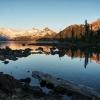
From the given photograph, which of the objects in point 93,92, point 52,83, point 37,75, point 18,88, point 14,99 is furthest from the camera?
point 37,75

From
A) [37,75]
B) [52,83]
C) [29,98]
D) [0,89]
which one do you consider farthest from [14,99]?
[37,75]

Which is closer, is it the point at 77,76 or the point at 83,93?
the point at 83,93

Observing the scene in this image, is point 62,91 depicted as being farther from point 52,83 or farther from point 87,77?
point 87,77

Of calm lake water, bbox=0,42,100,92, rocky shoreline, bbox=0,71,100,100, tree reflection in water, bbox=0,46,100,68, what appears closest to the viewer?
rocky shoreline, bbox=0,71,100,100

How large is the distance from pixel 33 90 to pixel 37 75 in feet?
44.1

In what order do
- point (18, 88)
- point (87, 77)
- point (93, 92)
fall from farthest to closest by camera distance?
point (87, 77) → point (18, 88) → point (93, 92)

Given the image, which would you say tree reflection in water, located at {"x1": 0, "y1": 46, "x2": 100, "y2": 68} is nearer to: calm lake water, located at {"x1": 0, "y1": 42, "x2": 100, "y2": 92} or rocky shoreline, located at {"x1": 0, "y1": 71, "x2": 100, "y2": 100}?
calm lake water, located at {"x1": 0, "y1": 42, "x2": 100, "y2": 92}

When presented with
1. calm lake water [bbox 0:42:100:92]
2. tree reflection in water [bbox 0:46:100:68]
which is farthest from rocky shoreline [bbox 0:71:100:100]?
tree reflection in water [bbox 0:46:100:68]

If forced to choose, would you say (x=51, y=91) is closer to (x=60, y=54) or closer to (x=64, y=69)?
(x=64, y=69)

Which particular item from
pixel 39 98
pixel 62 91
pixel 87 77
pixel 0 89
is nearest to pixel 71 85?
pixel 62 91

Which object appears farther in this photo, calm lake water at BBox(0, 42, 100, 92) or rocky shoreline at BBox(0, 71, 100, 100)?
calm lake water at BBox(0, 42, 100, 92)

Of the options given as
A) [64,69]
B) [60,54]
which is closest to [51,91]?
[64,69]

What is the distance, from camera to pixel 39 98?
40125mm

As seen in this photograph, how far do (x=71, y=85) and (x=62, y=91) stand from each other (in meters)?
1.60
